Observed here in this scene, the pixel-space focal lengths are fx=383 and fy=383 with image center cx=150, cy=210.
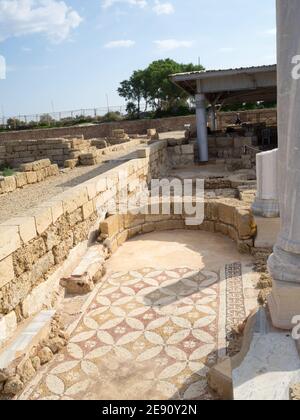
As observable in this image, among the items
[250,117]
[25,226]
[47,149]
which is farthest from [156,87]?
[25,226]

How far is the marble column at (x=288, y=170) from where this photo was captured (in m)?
2.53

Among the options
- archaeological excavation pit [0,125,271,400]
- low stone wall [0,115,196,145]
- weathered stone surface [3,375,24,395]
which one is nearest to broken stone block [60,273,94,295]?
archaeological excavation pit [0,125,271,400]

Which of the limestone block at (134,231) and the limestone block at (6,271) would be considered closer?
the limestone block at (6,271)

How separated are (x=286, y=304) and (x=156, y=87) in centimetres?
4312

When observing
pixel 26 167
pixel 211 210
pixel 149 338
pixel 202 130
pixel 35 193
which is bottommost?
pixel 149 338

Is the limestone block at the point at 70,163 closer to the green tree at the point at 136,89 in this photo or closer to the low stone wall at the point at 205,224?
the low stone wall at the point at 205,224

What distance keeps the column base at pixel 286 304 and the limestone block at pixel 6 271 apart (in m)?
2.37

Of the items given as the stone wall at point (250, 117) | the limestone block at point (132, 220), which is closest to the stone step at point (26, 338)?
the limestone block at point (132, 220)

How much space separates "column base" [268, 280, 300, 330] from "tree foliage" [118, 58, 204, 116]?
1578 inches

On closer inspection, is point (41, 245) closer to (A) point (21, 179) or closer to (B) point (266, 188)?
(B) point (266, 188)

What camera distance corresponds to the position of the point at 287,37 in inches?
99.7

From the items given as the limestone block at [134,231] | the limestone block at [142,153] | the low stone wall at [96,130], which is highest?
the low stone wall at [96,130]

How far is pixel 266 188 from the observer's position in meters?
5.63
